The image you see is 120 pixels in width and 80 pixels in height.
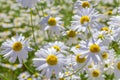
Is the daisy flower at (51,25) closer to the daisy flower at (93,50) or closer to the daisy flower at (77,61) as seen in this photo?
the daisy flower at (77,61)

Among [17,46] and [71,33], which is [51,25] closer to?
[71,33]

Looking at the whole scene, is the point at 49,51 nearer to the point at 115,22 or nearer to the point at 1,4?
the point at 115,22

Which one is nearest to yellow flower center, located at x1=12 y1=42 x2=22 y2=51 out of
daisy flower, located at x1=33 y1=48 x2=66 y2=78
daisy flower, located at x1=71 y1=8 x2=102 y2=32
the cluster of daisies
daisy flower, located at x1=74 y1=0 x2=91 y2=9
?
the cluster of daisies

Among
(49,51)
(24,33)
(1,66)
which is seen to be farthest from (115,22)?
(24,33)

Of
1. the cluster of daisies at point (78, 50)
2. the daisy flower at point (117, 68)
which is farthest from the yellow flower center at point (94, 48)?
the daisy flower at point (117, 68)

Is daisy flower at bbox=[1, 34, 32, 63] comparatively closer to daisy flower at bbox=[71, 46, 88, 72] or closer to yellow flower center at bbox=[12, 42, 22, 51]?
yellow flower center at bbox=[12, 42, 22, 51]

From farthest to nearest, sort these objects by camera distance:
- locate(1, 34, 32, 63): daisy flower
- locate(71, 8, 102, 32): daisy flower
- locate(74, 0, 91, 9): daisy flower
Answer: locate(74, 0, 91, 9): daisy flower → locate(71, 8, 102, 32): daisy flower → locate(1, 34, 32, 63): daisy flower

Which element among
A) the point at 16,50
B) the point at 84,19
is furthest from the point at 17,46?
the point at 84,19
